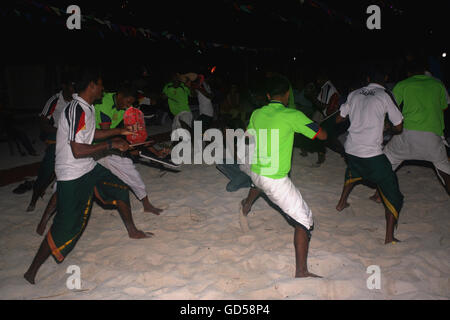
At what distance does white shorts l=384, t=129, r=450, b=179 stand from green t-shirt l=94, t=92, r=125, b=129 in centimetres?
365

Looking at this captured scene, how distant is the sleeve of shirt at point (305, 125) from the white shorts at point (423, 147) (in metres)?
1.95

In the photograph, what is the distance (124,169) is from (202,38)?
57.6ft

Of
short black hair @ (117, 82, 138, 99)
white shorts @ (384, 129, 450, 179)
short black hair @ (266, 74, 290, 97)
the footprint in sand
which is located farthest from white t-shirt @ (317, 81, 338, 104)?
the footprint in sand

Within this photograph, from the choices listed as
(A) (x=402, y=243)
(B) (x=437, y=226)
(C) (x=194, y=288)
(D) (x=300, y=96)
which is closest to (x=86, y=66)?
(C) (x=194, y=288)

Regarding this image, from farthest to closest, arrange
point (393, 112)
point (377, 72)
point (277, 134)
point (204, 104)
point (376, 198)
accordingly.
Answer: point (204, 104), point (376, 198), point (377, 72), point (393, 112), point (277, 134)

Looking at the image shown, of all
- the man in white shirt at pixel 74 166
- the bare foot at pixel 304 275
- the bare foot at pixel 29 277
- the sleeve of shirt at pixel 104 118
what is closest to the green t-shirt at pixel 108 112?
the sleeve of shirt at pixel 104 118

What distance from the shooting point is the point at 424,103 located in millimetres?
4180

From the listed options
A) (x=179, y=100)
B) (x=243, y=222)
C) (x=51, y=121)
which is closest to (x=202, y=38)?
(x=179, y=100)

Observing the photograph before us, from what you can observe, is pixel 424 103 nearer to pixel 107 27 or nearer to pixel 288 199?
pixel 288 199

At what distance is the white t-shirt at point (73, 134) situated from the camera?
3.03 meters

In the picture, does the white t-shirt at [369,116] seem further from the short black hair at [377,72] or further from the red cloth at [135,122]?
the red cloth at [135,122]

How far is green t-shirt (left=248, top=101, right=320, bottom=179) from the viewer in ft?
10.0
